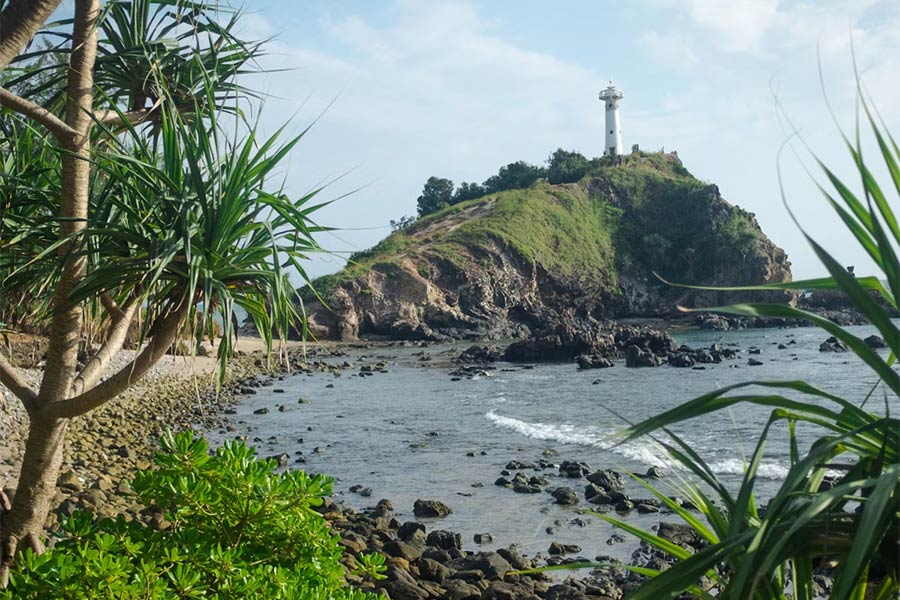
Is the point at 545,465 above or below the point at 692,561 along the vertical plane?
below

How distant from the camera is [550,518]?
44.7 feet

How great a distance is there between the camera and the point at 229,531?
4.18 m

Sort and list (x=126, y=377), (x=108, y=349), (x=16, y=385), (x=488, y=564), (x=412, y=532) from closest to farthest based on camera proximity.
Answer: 1. (x=126, y=377)
2. (x=16, y=385)
3. (x=108, y=349)
4. (x=488, y=564)
5. (x=412, y=532)

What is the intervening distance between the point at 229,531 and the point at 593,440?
18.2 meters

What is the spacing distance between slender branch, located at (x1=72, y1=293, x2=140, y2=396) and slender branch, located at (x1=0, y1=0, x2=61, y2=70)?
1.48 meters

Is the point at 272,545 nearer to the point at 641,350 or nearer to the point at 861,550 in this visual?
the point at 861,550

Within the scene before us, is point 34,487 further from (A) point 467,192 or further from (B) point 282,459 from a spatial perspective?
(A) point 467,192

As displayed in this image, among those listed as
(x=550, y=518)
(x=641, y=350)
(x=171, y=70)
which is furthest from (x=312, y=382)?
(x=171, y=70)

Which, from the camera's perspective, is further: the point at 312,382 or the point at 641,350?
the point at 641,350

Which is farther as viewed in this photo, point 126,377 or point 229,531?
point 126,377

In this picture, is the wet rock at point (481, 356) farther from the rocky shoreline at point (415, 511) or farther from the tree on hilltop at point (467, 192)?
the tree on hilltop at point (467, 192)

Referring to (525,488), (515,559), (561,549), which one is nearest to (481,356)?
(525,488)

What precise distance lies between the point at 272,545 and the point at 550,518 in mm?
9977

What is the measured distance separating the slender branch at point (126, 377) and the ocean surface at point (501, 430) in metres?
2.52
